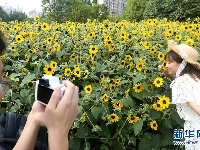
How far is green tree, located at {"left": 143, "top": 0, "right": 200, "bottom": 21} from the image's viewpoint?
9.56 metres

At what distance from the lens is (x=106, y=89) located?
226cm

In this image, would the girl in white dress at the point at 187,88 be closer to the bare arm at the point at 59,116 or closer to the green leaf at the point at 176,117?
the green leaf at the point at 176,117

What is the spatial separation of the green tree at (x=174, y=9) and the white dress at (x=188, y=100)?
24.0ft

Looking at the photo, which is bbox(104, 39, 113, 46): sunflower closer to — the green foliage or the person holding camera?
the person holding camera

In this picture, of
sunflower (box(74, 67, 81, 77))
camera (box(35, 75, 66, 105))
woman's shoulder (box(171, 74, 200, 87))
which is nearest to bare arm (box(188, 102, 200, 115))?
woman's shoulder (box(171, 74, 200, 87))

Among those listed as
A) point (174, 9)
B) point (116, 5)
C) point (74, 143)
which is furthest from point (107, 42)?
point (116, 5)

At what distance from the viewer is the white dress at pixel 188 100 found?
2205 mm

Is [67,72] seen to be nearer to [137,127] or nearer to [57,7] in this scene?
[137,127]

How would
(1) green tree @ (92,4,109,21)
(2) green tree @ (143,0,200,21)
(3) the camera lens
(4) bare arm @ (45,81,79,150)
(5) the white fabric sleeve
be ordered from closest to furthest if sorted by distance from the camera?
(4) bare arm @ (45,81,79,150), (3) the camera lens, (5) the white fabric sleeve, (2) green tree @ (143,0,200,21), (1) green tree @ (92,4,109,21)

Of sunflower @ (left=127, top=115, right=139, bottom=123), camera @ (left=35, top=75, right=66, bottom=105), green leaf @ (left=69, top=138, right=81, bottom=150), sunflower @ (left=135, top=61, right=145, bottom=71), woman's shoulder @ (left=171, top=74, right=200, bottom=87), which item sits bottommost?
green leaf @ (left=69, top=138, right=81, bottom=150)

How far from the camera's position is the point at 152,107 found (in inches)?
88.8

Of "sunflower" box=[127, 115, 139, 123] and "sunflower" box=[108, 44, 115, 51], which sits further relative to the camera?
"sunflower" box=[108, 44, 115, 51]

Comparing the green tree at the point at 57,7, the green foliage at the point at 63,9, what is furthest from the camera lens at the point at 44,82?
the green tree at the point at 57,7

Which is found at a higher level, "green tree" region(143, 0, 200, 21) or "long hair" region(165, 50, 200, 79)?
"green tree" region(143, 0, 200, 21)
